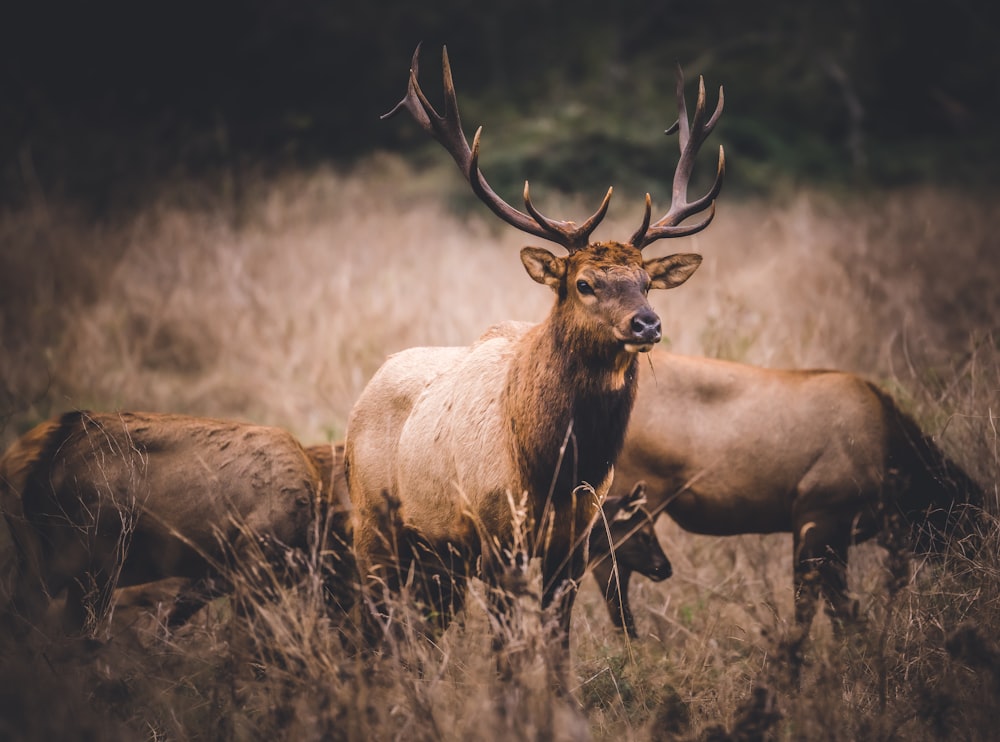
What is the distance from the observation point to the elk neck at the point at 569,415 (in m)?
3.65

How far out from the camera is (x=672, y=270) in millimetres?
4137

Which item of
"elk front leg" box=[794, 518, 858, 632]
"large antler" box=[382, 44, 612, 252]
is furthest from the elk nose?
"elk front leg" box=[794, 518, 858, 632]

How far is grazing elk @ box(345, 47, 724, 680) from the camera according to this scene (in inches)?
143

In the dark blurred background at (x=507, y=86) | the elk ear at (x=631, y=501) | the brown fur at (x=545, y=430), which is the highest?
the dark blurred background at (x=507, y=86)

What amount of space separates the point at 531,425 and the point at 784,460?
1.98 m

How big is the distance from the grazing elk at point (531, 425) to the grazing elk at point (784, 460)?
116 cm

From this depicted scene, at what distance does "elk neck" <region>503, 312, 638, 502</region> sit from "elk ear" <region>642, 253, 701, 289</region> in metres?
0.53

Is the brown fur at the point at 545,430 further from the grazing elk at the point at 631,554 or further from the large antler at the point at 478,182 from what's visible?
the grazing elk at the point at 631,554

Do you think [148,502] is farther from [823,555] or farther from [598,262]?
[823,555]

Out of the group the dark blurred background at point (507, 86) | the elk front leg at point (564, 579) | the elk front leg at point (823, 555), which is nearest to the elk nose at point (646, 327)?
the elk front leg at point (564, 579)

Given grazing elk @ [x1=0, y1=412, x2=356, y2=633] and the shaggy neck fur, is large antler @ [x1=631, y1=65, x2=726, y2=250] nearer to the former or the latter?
the shaggy neck fur

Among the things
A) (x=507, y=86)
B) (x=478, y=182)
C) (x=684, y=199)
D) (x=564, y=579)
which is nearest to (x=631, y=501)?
(x=564, y=579)

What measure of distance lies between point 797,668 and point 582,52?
60.8 feet

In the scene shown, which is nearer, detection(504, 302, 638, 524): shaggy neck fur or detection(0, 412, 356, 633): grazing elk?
detection(504, 302, 638, 524): shaggy neck fur
